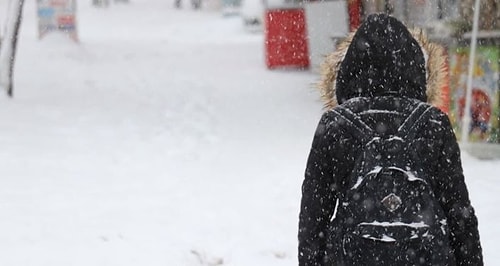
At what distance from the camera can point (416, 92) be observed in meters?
2.66

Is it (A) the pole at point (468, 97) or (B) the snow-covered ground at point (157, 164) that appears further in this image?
(A) the pole at point (468, 97)

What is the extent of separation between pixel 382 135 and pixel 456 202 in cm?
29

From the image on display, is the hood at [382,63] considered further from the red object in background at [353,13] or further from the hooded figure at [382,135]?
the red object in background at [353,13]

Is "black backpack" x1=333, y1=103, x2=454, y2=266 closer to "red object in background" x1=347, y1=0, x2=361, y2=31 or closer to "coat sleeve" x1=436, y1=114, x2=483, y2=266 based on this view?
"coat sleeve" x1=436, y1=114, x2=483, y2=266

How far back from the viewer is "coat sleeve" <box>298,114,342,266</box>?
2672 mm

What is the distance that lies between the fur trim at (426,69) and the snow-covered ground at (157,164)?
1.89m

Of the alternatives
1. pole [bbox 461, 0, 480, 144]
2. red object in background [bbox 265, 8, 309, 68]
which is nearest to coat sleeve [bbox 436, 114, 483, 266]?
pole [bbox 461, 0, 480, 144]

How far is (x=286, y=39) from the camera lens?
17438mm

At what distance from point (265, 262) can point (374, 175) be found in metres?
3.58

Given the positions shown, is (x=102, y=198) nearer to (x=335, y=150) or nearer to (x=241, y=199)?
(x=241, y=199)

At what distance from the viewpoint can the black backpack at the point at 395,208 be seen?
254 cm

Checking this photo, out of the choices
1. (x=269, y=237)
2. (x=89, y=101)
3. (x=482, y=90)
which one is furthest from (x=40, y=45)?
(x=269, y=237)

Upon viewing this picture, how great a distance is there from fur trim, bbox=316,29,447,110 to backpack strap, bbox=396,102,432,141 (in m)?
0.35

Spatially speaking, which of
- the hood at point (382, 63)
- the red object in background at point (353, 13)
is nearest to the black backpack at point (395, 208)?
the hood at point (382, 63)
